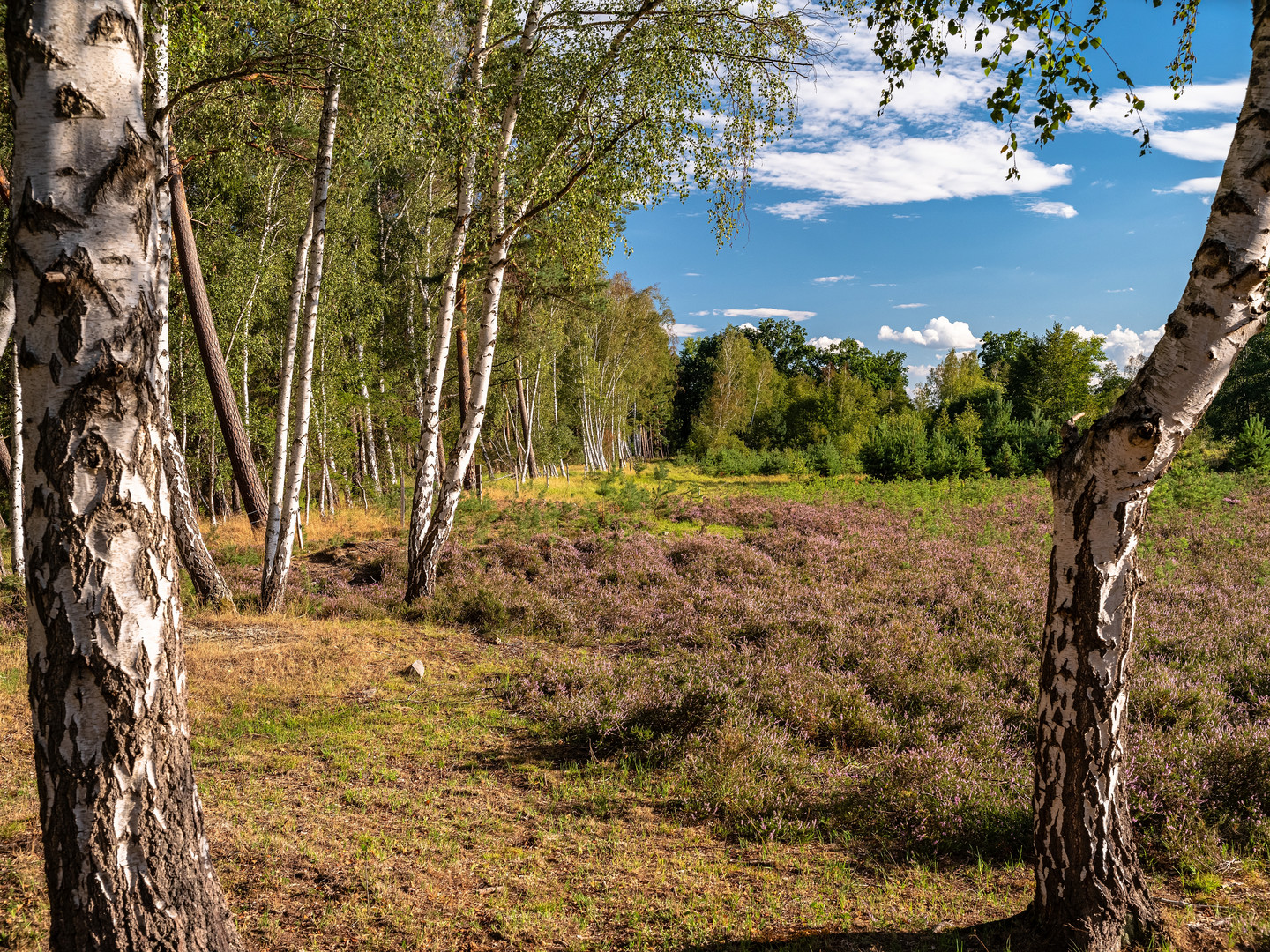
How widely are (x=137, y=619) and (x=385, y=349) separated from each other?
26.5 m

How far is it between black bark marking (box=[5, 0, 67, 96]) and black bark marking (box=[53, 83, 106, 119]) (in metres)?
0.11

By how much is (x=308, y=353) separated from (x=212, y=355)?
4.39 m

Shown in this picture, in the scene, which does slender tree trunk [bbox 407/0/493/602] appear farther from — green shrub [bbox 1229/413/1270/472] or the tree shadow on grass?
green shrub [bbox 1229/413/1270/472]

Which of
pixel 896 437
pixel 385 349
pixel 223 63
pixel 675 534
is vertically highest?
pixel 223 63

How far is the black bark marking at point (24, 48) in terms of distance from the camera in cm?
268

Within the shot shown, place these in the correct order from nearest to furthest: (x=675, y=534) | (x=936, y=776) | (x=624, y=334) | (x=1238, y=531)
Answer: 1. (x=936, y=776)
2. (x=1238, y=531)
3. (x=675, y=534)
4. (x=624, y=334)

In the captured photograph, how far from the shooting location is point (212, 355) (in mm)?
A: 13656

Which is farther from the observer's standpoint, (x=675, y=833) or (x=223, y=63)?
(x=223, y=63)

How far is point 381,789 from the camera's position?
5.55 meters

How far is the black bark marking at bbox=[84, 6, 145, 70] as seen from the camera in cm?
275

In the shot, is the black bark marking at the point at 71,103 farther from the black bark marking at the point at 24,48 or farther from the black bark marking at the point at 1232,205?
the black bark marking at the point at 1232,205

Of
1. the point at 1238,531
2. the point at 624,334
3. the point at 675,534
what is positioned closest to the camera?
the point at 1238,531

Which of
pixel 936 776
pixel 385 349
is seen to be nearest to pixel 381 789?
pixel 936 776

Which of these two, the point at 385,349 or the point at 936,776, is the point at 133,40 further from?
the point at 385,349
